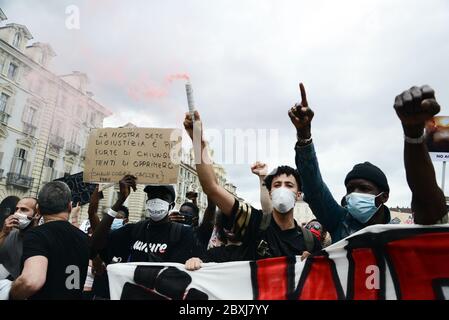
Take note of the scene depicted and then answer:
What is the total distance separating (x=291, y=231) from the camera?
2488mm

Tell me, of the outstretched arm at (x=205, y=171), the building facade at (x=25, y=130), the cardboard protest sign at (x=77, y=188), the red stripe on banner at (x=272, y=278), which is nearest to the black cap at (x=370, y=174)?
the red stripe on banner at (x=272, y=278)

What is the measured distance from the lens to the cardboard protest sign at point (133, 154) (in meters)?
4.11

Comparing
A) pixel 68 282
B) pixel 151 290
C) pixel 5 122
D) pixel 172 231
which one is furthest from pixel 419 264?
pixel 5 122

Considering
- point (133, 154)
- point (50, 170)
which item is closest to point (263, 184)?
A: point (133, 154)

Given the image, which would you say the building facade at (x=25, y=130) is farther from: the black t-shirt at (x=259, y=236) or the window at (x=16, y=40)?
the black t-shirt at (x=259, y=236)

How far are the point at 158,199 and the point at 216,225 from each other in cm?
88

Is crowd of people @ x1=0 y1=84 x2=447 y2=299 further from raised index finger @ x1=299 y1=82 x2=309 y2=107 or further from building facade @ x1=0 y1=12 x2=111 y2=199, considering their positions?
building facade @ x1=0 y1=12 x2=111 y2=199

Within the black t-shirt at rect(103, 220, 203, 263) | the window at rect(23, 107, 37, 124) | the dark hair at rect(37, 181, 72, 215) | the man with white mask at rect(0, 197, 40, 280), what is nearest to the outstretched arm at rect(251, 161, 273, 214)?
the black t-shirt at rect(103, 220, 203, 263)

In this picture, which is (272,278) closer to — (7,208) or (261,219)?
(261,219)

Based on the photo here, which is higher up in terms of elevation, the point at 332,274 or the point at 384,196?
the point at 384,196

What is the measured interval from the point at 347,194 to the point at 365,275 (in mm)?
620

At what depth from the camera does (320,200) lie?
240 centimetres

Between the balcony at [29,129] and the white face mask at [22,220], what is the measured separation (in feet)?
97.8
